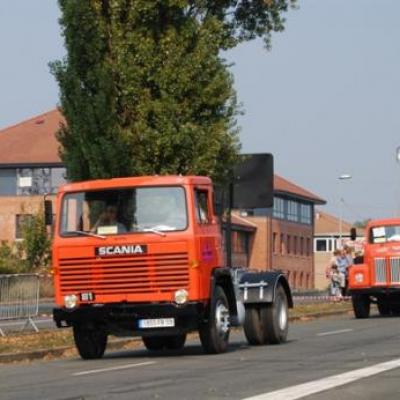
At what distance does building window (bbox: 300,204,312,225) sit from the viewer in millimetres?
123750

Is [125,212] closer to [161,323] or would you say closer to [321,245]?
[161,323]

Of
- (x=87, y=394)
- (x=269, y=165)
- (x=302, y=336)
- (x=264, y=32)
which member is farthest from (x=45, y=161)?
(x=87, y=394)

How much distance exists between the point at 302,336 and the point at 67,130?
16084mm

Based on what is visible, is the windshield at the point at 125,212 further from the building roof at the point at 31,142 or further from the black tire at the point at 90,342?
the building roof at the point at 31,142

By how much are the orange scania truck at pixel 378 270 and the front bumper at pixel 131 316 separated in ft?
47.0

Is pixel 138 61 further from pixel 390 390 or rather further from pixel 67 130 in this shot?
pixel 390 390

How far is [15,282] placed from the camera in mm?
26641

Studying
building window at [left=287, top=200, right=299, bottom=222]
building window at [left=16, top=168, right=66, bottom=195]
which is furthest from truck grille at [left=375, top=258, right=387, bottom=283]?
building window at [left=287, top=200, right=299, bottom=222]

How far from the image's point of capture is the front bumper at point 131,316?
18578 millimetres

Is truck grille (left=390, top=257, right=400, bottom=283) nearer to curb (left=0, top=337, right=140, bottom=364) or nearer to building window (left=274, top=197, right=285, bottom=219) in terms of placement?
curb (left=0, top=337, right=140, bottom=364)

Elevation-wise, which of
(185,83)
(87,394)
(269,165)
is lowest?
(87,394)

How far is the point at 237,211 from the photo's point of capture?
85.2 metres

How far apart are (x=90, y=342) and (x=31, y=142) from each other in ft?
265

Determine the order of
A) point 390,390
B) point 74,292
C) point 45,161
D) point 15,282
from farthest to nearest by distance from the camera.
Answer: point 45,161
point 15,282
point 74,292
point 390,390
